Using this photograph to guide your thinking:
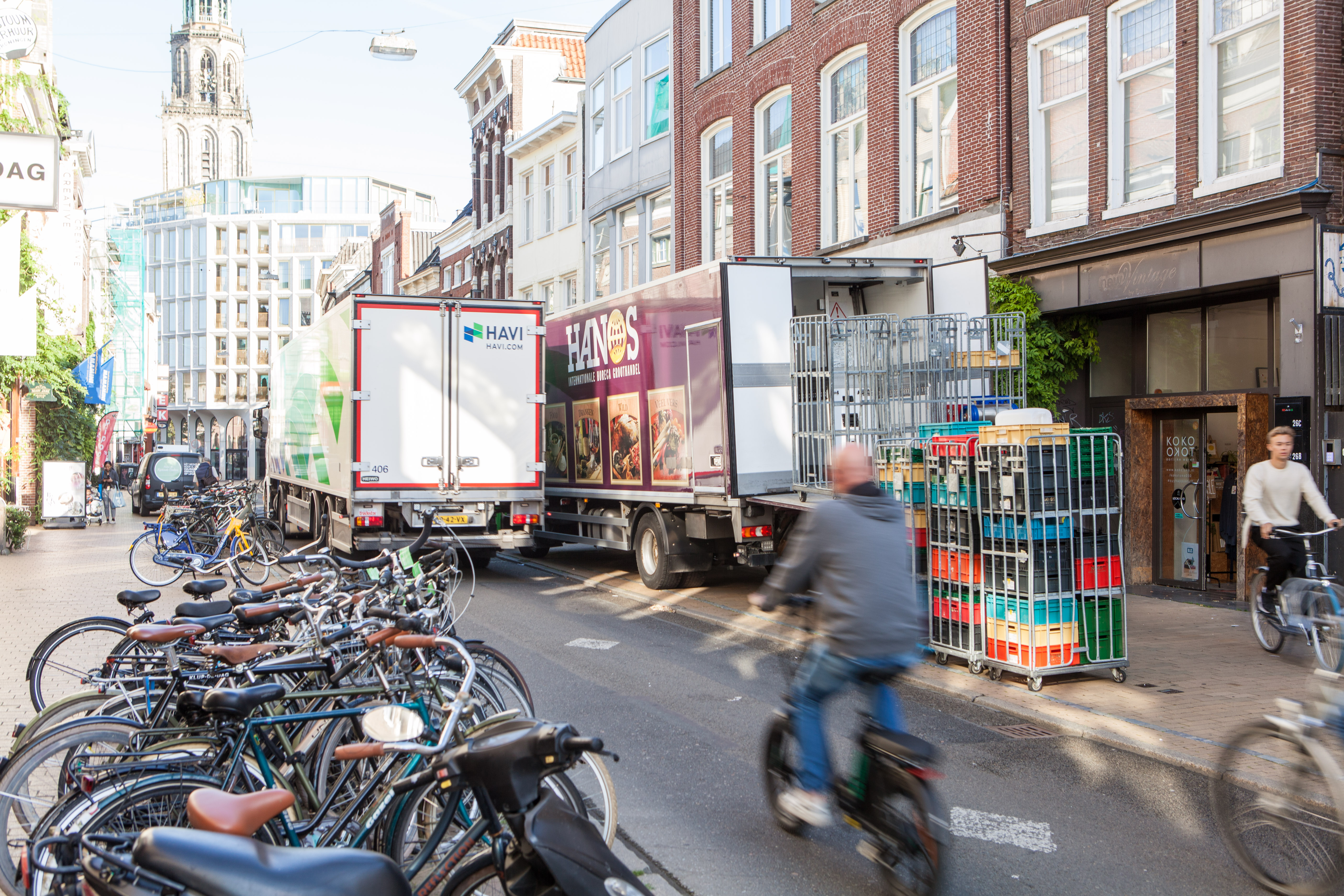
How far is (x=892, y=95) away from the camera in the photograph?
1750 centimetres

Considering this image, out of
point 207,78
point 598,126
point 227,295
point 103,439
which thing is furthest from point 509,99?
point 207,78

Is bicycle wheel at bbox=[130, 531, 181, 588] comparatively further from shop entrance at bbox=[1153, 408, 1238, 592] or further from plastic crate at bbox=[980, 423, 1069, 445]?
shop entrance at bbox=[1153, 408, 1238, 592]

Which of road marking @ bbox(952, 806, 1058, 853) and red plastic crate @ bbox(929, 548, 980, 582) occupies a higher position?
red plastic crate @ bbox(929, 548, 980, 582)

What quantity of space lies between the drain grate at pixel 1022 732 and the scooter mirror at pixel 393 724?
4549 millimetres

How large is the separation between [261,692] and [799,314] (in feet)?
33.4

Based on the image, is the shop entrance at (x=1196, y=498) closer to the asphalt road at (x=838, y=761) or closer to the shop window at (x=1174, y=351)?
the shop window at (x=1174, y=351)

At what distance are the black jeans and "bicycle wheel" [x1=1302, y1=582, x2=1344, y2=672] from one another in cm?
44

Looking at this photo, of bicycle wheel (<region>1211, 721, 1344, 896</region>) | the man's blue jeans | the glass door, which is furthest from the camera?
the glass door

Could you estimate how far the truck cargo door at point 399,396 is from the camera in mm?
13977

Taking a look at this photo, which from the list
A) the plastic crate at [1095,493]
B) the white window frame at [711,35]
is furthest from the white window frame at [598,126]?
the plastic crate at [1095,493]

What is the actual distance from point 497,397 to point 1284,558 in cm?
919

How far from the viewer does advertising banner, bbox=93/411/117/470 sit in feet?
108

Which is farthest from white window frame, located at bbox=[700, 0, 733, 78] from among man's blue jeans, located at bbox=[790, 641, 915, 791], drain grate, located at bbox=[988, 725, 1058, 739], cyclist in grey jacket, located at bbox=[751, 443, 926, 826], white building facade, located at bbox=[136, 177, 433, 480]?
white building facade, located at bbox=[136, 177, 433, 480]

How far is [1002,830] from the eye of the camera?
536 cm
